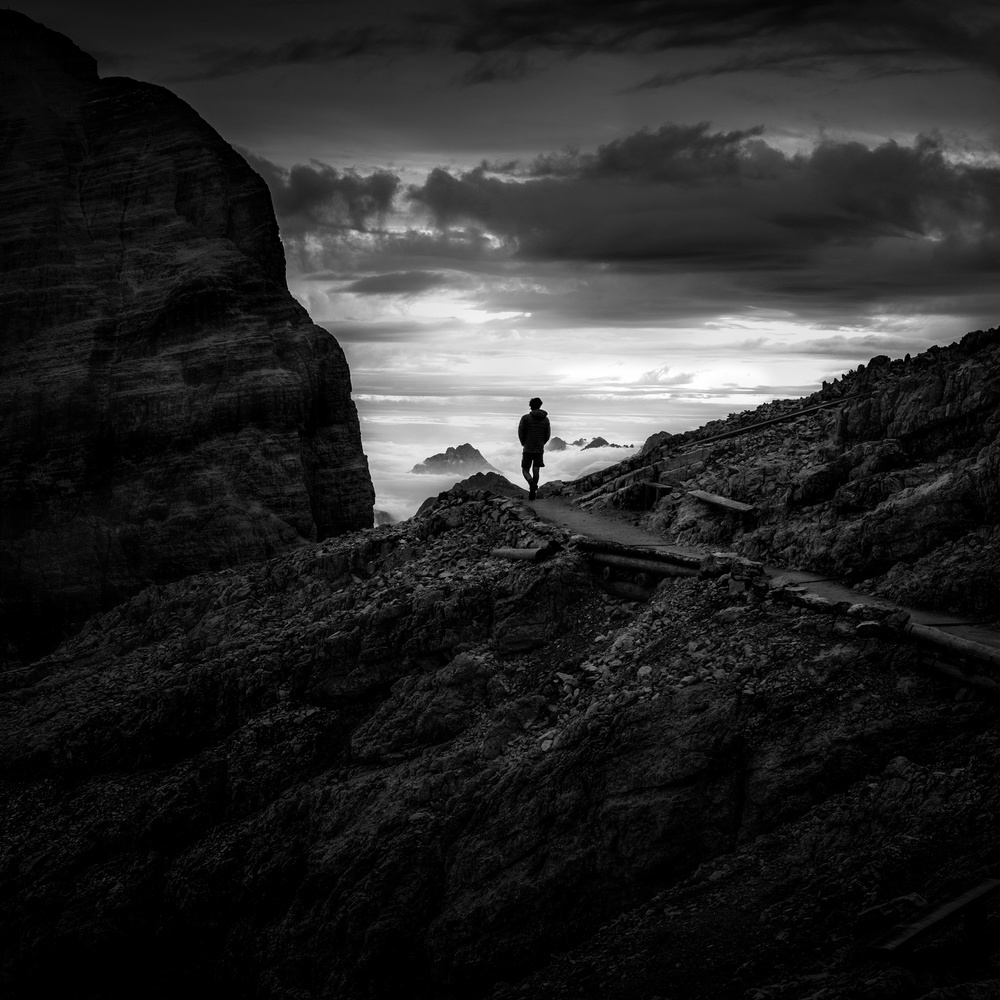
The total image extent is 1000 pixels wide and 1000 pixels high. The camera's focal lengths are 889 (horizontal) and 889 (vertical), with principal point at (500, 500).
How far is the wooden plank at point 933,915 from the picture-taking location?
7254 mm

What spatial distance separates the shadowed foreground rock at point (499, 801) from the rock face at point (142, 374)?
91.5ft

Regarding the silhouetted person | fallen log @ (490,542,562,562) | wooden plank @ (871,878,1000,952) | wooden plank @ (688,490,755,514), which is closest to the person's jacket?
the silhouetted person

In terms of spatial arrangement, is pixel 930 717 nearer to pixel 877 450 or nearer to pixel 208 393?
pixel 877 450

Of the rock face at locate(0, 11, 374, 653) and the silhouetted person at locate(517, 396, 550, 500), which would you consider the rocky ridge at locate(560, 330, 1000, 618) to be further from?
the rock face at locate(0, 11, 374, 653)

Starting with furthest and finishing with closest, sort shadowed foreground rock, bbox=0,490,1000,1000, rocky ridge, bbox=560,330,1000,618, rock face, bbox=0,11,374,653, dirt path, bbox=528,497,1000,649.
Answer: rock face, bbox=0,11,374,653 < rocky ridge, bbox=560,330,1000,618 < dirt path, bbox=528,497,1000,649 < shadowed foreground rock, bbox=0,490,1000,1000

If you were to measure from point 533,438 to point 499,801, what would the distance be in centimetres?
1208

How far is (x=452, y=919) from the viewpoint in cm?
1152

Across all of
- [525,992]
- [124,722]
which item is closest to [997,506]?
[525,992]

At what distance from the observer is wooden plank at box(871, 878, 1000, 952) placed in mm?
7254

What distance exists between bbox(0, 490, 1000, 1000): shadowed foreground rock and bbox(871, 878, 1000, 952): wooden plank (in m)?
0.24

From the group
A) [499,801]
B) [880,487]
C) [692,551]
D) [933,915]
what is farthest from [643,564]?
[933,915]

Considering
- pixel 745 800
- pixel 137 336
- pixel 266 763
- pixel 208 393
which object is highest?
pixel 137 336

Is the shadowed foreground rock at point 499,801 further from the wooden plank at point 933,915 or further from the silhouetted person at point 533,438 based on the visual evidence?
the silhouetted person at point 533,438

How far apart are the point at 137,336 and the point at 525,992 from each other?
44706 mm
